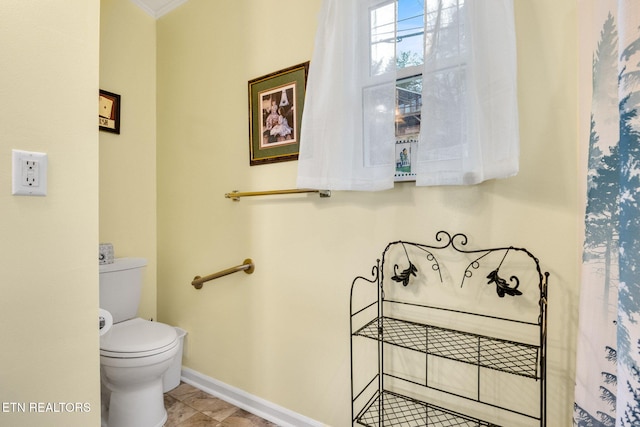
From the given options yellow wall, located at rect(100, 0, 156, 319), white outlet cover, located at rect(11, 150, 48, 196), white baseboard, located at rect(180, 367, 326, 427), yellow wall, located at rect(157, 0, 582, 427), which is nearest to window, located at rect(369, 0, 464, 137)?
yellow wall, located at rect(157, 0, 582, 427)

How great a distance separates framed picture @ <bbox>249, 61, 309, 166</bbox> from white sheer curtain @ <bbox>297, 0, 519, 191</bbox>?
44 cm

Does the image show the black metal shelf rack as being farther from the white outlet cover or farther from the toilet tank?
the toilet tank

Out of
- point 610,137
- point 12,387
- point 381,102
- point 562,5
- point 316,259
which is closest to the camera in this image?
point 610,137

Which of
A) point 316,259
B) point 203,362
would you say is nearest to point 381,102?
point 316,259

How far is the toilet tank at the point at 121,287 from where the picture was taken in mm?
1808

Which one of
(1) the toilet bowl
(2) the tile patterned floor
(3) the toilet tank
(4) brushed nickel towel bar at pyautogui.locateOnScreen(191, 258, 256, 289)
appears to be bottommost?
(2) the tile patterned floor

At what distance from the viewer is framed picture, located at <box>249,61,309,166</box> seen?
162 centimetres

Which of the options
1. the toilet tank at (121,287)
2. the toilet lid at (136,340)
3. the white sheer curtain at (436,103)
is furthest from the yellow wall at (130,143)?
the white sheer curtain at (436,103)

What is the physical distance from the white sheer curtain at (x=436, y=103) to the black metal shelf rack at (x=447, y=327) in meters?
0.35


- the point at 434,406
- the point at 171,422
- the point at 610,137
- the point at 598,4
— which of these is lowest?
the point at 171,422

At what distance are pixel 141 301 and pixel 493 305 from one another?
2230 millimetres

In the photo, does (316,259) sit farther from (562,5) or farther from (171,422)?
(562,5)

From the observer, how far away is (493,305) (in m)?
1.14

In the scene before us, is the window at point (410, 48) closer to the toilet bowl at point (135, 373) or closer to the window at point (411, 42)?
the window at point (411, 42)
